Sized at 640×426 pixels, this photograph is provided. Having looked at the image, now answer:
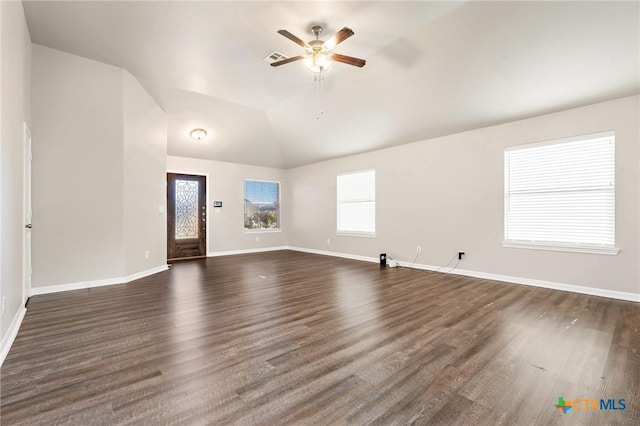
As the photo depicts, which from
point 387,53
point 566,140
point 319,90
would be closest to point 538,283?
point 566,140

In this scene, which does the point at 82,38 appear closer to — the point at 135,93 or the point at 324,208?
the point at 135,93

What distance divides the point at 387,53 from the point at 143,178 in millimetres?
4385

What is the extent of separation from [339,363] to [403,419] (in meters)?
0.64

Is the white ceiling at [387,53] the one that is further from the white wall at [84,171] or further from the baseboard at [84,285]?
the baseboard at [84,285]

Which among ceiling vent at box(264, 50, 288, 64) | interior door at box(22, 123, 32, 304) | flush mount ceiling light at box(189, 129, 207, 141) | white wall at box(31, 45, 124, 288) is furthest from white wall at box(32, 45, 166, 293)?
ceiling vent at box(264, 50, 288, 64)

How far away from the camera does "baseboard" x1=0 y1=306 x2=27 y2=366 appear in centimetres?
216

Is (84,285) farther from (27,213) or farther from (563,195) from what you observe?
(563,195)

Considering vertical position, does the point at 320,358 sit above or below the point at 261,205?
below

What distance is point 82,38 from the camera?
3.60m

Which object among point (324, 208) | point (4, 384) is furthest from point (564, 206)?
point (4, 384)

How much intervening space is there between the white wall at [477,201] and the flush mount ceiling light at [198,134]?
3192 mm

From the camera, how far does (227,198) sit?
778 cm

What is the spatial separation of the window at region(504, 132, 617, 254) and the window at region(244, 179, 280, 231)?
616 centimetres

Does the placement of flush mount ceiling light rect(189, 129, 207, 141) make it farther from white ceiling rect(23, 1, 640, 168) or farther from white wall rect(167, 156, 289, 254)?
white wall rect(167, 156, 289, 254)
